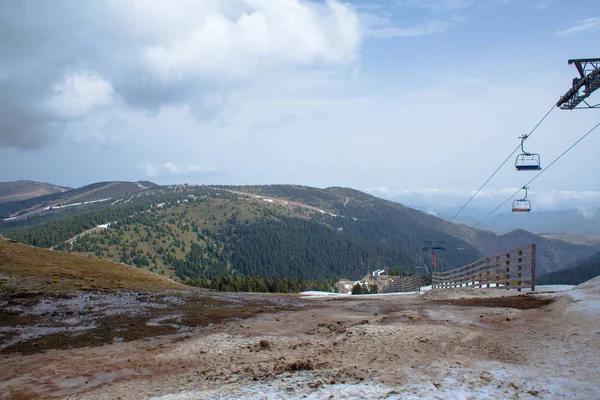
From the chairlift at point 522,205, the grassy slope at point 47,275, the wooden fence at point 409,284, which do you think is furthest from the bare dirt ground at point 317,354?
the wooden fence at point 409,284

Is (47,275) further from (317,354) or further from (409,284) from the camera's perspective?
(409,284)

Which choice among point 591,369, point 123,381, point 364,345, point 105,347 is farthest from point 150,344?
point 591,369

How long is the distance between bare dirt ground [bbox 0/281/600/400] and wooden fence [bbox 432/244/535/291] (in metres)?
3.72

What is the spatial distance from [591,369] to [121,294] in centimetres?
1686

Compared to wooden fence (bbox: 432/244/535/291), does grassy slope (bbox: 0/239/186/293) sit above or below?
below

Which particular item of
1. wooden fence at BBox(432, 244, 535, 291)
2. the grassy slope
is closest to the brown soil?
wooden fence at BBox(432, 244, 535, 291)

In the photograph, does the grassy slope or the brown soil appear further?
the grassy slope

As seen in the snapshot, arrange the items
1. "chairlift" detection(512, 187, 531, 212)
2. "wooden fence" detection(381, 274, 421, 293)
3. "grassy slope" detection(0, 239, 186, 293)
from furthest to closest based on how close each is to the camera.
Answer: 1. "wooden fence" detection(381, 274, 421, 293)
2. "chairlift" detection(512, 187, 531, 212)
3. "grassy slope" detection(0, 239, 186, 293)

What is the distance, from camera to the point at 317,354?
7695mm

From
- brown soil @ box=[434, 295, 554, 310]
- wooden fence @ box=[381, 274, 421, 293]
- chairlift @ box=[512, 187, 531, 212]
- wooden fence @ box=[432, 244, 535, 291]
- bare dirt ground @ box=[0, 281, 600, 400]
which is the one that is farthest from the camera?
wooden fence @ box=[381, 274, 421, 293]

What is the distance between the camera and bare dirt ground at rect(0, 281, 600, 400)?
573 cm

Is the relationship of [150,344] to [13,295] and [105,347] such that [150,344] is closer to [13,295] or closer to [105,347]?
[105,347]

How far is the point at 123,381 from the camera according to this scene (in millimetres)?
6711

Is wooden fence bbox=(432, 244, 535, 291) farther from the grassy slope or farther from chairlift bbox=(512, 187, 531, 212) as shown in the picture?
the grassy slope
